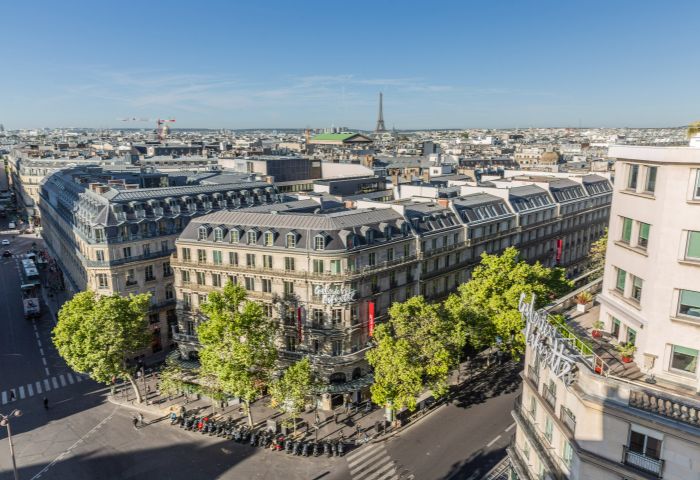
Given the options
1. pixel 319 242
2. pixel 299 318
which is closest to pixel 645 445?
pixel 319 242

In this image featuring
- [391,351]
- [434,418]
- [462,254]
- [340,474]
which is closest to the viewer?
[340,474]

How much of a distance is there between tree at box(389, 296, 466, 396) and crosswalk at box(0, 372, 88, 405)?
4791 cm

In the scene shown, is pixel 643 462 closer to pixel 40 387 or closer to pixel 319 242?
pixel 319 242

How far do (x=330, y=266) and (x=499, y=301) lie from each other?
21.5 metres

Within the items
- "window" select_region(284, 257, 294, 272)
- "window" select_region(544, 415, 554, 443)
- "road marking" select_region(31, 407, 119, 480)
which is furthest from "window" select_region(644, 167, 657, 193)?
"road marking" select_region(31, 407, 119, 480)

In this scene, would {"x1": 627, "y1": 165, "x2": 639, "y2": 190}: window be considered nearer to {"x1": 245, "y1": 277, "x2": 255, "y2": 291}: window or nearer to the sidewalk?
the sidewalk

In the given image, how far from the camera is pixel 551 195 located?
346 feet

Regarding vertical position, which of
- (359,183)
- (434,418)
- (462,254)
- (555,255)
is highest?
(359,183)

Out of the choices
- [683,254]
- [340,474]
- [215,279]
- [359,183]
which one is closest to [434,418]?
[340,474]

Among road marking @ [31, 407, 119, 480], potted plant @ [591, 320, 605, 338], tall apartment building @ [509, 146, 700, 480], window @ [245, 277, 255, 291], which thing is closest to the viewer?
tall apartment building @ [509, 146, 700, 480]

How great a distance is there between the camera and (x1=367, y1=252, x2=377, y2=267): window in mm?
66188

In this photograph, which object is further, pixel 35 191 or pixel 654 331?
pixel 35 191

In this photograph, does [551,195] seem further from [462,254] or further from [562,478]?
[562,478]

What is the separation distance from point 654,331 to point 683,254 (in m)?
4.63
